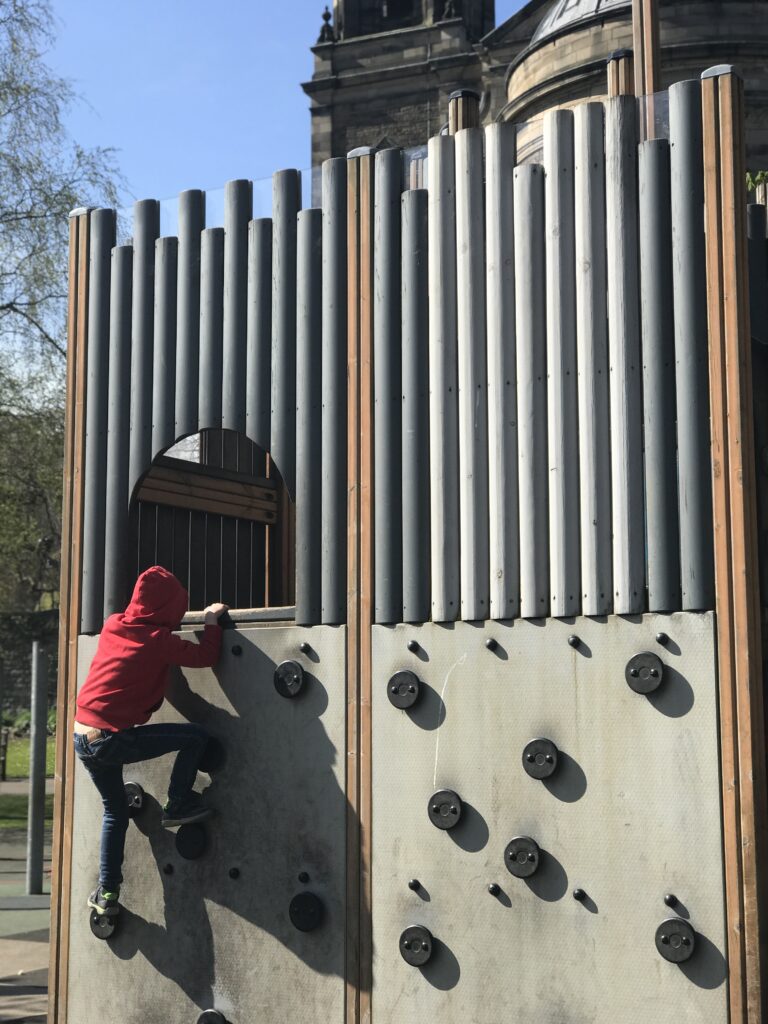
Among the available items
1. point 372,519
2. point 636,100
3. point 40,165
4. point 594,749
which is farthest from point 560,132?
point 40,165

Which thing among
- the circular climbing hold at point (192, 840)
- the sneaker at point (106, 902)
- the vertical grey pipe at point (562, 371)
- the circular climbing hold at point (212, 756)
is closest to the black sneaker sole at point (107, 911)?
the sneaker at point (106, 902)

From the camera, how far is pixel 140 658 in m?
6.55

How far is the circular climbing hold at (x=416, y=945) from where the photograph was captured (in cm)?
594

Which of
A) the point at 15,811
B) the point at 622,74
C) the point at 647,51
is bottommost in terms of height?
the point at 15,811

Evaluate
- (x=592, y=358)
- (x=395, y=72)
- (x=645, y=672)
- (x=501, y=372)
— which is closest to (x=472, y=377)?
(x=501, y=372)

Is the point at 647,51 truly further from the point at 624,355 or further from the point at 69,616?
the point at 69,616

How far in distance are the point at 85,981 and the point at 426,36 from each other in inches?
1661

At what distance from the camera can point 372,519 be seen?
21.2 ft

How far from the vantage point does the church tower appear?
143 feet

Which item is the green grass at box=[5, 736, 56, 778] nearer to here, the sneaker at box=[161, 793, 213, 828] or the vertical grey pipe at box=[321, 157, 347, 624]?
the sneaker at box=[161, 793, 213, 828]

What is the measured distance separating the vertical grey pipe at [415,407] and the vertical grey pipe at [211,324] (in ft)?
3.79

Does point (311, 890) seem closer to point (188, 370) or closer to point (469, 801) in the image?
point (469, 801)

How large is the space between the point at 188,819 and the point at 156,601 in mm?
1113

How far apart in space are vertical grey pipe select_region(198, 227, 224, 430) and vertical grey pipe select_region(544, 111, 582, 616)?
195cm
